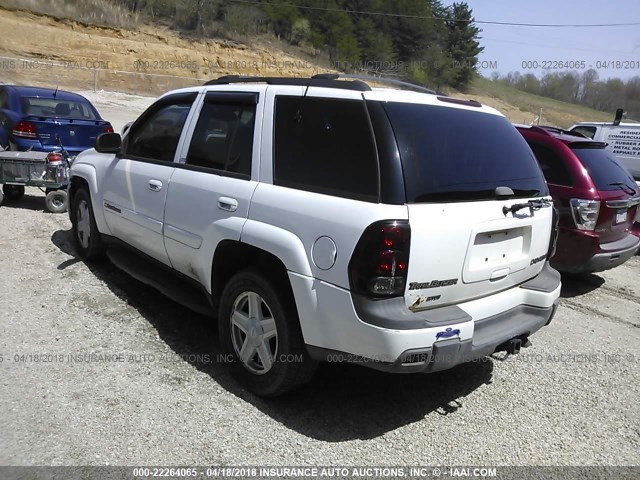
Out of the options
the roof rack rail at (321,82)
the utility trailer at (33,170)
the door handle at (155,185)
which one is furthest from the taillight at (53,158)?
the roof rack rail at (321,82)

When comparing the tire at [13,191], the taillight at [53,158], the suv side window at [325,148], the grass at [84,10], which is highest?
the grass at [84,10]

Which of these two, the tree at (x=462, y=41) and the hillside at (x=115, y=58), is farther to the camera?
the tree at (x=462, y=41)

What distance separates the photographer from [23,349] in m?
3.88

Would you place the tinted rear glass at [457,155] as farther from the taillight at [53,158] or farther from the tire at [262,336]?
the taillight at [53,158]

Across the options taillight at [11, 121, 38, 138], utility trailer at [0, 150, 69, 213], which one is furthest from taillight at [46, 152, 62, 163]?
taillight at [11, 121, 38, 138]

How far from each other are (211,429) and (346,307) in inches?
45.0

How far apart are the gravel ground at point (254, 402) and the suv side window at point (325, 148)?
4.76 ft

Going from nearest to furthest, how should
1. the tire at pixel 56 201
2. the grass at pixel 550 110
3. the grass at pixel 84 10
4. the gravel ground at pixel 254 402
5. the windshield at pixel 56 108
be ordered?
the gravel ground at pixel 254 402
the tire at pixel 56 201
the windshield at pixel 56 108
the grass at pixel 84 10
the grass at pixel 550 110

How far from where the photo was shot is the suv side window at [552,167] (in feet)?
18.9

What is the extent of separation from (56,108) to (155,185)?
6.43m

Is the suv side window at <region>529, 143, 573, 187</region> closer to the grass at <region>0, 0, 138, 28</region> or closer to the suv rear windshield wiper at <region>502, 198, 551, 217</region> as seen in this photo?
the suv rear windshield wiper at <region>502, 198, 551, 217</region>

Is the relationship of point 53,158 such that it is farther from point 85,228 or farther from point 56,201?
point 85,228

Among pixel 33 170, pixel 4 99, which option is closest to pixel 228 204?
pixel 33 170

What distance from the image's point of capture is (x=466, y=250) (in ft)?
9.68
